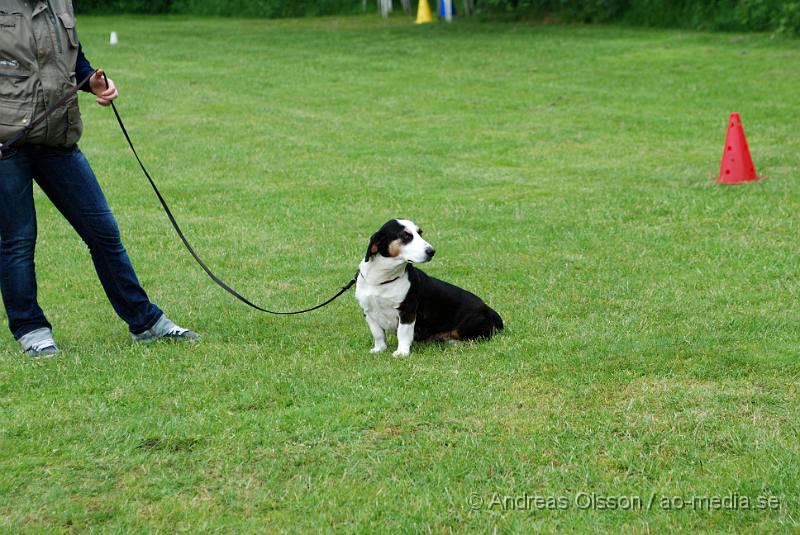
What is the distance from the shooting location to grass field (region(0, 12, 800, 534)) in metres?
4.12

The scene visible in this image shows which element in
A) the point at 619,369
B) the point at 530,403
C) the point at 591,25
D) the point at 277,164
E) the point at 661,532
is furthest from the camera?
the point at 591,25

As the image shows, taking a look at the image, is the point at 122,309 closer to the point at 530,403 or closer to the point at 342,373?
the point at 342,373

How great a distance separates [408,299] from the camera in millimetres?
6031

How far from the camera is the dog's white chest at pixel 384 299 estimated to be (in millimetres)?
5988

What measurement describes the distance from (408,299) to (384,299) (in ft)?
0.47

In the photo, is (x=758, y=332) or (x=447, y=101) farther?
(x=447, y=101)

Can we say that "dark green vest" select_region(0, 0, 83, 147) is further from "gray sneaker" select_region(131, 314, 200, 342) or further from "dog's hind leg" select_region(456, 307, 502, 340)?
"dog's hind leg" select_region(456, 307, 502, 340)

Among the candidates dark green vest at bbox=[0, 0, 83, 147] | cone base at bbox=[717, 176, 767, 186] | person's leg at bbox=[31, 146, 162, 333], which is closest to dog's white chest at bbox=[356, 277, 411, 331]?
person's leg at bbox=[31, 146, 162, 333]

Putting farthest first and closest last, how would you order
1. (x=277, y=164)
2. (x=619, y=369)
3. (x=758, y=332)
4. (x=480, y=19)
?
(x=480, y=19)
(x=277, y=164)
(x=758, y=332)
(x=619, y=369)

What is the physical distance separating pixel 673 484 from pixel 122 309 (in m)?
3.68

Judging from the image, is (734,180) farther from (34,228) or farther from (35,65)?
(35,65)

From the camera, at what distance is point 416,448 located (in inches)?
180

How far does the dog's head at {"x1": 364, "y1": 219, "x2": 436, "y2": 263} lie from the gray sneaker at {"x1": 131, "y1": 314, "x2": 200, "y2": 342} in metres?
1.38

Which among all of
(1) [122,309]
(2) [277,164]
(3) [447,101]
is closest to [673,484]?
(1) [122,309]
